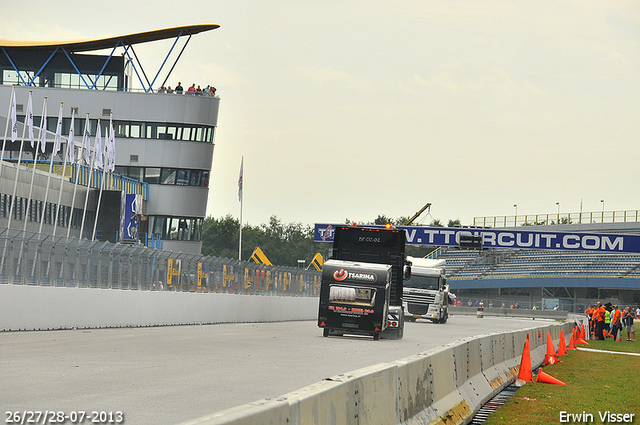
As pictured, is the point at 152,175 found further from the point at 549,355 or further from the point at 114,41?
the point at 549,355

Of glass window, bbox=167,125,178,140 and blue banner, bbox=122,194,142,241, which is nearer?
blue banner, bbox=122,194,142,241

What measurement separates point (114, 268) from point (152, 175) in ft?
153

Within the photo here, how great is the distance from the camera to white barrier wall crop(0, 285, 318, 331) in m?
21.8

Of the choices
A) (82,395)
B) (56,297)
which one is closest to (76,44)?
(56,297)

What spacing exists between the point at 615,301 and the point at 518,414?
78.5m

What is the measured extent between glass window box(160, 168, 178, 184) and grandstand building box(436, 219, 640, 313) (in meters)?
31.3

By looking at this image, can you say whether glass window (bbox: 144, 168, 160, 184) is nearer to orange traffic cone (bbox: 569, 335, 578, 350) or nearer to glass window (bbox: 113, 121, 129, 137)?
glass window (bbox: 113, 121, 129, 137)

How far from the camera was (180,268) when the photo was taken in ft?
103

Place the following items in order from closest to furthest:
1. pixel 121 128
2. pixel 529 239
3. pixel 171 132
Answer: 1. pixel 529 239
2. pixel 121 128
3. pixel 171 132

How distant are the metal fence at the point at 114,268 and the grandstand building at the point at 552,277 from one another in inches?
2009

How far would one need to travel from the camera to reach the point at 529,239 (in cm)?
6819

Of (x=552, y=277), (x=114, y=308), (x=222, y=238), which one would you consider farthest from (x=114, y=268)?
(x=222, y=238)

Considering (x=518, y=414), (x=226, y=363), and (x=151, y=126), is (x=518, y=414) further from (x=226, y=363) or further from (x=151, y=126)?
(x=151, y=126)

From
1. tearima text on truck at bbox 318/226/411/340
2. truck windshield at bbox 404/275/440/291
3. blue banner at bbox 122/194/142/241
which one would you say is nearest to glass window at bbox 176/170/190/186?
blue banner at bbox 122/194/142/241
